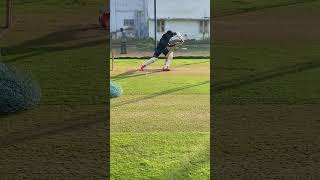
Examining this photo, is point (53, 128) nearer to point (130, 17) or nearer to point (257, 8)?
point (130, 17)

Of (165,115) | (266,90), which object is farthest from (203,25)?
(165,115)

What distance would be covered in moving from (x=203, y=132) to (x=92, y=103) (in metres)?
2.14

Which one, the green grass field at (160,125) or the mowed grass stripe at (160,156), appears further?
the green grass field at (160,125)

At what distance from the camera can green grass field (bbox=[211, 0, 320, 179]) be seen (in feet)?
16.5

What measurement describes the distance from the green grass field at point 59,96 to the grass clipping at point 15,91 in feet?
0.49

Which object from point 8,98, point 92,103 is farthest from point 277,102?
point 8,98

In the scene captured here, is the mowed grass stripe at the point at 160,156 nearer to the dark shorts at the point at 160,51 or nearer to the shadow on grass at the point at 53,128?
the shadow on grass at the point at 53,128

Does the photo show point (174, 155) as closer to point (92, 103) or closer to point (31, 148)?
point (31, 148)

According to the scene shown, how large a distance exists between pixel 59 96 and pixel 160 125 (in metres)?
2.30

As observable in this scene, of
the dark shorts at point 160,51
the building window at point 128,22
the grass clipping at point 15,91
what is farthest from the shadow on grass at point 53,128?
the building window at point 128,22

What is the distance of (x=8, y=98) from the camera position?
647 centimetres

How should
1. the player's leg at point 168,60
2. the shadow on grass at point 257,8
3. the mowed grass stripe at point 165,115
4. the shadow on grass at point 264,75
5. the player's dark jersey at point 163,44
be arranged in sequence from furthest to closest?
the shadow on grass at point 257,8 < the player's leg at point 168,60 < the player's dark jersey at point 163,44 < the shadow on grass at point 264,75 < the mowed grass stripe at point 165,115

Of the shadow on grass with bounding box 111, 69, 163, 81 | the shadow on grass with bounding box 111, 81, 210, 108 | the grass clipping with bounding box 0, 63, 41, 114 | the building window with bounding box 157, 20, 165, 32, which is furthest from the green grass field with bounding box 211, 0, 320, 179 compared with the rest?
the grass clipping with bounding box 0, 63, 41, 114

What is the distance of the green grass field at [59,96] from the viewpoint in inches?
197
